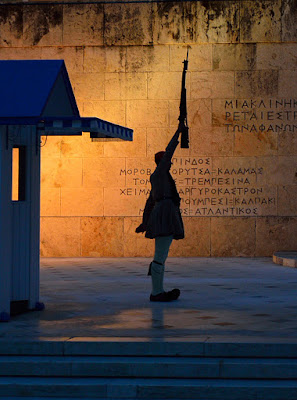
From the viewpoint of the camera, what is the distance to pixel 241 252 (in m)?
20.8

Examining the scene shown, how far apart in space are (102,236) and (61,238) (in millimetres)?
1031

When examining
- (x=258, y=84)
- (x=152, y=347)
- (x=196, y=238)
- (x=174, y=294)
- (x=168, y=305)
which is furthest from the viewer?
(x=258, y=84)

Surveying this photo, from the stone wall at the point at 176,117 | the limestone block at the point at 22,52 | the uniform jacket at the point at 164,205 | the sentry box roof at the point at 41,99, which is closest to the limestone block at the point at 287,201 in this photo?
the stone wall at the point at 176,117

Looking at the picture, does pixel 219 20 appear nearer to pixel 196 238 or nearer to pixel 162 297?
pixel 196 238

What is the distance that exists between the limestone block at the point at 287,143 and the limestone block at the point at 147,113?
284 centimetres

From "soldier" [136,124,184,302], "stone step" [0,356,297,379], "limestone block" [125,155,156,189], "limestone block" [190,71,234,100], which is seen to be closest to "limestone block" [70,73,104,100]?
"limestone block" [125,155,156,189]

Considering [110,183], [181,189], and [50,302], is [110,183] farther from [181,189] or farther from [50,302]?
[50,302]

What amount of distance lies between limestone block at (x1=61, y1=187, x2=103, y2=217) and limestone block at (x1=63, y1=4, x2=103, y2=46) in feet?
12.1

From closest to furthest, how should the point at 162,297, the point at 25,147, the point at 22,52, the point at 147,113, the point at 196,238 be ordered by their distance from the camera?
1. the point at 25,147
2. the point at 162,297
3. the point at 196,238
4. the point at 147,113
5. the point at 22,52

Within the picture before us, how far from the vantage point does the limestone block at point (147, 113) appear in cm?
2109

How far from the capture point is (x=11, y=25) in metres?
21.4

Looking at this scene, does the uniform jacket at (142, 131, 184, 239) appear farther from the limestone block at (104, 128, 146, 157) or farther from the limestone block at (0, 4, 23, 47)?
the limestone block at (0, 4, 23, 47)

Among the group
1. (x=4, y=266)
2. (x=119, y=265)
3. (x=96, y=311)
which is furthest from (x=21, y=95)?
(x=119, y=265)

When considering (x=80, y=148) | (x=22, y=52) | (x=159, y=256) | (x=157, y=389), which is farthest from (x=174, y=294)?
(x=22, y=52)
